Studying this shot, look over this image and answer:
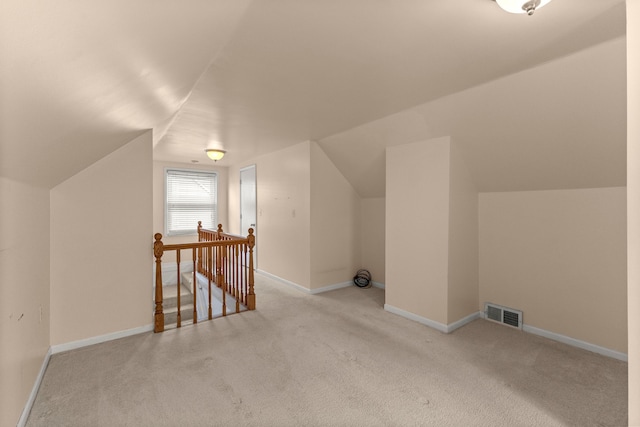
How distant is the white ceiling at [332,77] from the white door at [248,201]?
238 centimetres

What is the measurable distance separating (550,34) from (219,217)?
21.0 feet

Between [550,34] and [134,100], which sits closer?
[550,34]

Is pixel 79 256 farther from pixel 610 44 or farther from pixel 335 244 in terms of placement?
pixel 610 44

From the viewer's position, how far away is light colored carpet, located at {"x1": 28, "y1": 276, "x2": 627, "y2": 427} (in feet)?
5.87

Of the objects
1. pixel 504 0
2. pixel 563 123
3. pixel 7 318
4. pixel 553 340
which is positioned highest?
pixel 504 0

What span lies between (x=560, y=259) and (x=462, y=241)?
2.83 ft

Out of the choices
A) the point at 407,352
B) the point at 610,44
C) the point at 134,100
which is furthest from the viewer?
the point at 407,352

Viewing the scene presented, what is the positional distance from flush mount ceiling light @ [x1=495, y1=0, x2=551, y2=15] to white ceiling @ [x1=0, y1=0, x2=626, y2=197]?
4.9 inches

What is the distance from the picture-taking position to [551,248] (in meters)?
2.85

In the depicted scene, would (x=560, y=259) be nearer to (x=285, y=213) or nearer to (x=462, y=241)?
(x=462, y=241)

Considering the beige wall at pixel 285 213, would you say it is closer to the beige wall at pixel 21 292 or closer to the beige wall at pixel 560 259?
the beige wall at pixel 560 259

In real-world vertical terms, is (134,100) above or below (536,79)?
below

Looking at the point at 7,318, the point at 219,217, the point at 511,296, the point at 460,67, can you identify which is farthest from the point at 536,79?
the point at 219,217

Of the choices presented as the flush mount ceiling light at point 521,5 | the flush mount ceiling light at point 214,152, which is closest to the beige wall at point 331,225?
the flush mount ceiling light at point 214,152
